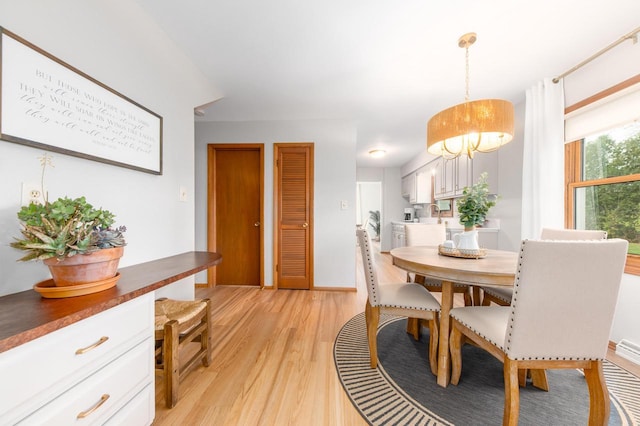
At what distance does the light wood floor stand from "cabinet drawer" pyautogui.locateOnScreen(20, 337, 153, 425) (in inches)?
16.9

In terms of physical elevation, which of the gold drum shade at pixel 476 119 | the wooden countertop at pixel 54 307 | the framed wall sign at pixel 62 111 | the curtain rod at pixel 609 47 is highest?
the curtain rod at pixel 609 47

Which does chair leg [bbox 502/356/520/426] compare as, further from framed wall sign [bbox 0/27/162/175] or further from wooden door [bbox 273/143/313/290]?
wooden door [bbox 273/143/313/290]

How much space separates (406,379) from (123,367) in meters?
1.53

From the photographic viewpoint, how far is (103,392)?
836mm

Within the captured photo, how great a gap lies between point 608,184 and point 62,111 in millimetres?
3796

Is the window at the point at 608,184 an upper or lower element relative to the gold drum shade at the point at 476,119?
lower

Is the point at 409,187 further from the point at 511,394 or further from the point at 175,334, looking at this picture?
the point at 175,334

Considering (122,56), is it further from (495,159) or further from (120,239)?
(495,159)

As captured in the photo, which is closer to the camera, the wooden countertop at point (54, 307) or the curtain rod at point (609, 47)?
the wooden countertop at point (54, 307)

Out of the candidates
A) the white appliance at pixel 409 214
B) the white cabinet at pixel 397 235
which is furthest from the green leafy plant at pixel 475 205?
the white appliance at pixel 409 214

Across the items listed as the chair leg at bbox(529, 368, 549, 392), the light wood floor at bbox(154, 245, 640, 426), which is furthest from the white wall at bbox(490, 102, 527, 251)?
the chair leg at bbox(529, 368, 549, 392)

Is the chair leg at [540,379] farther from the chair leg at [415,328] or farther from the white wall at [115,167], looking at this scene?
the white wall at [115,167]

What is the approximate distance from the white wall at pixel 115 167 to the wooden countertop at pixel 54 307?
0.23m

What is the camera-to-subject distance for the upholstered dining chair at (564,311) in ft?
3.11
